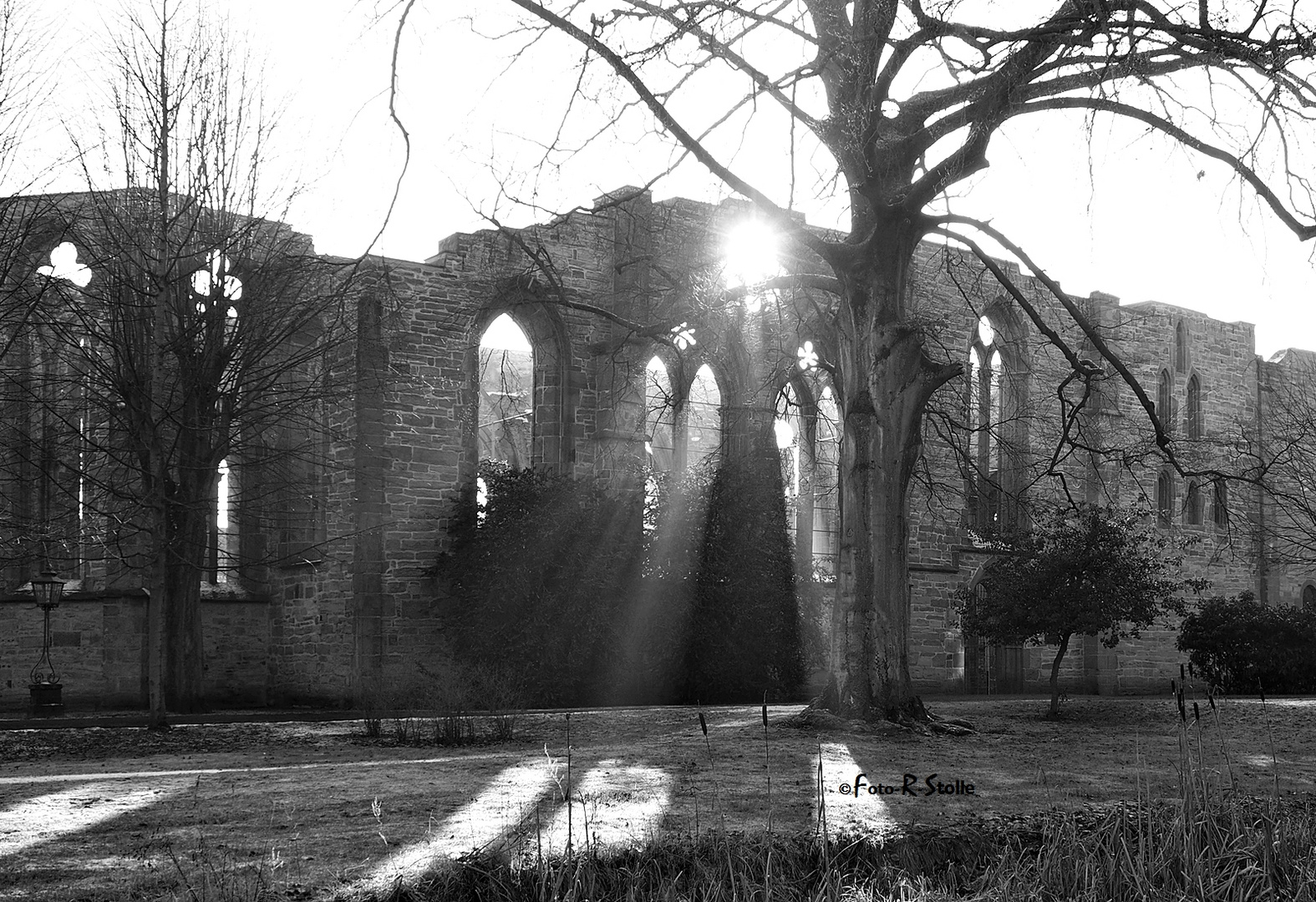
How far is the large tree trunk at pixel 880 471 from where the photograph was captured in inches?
468

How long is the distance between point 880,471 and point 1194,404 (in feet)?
61.2

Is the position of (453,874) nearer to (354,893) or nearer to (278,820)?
(354,893)

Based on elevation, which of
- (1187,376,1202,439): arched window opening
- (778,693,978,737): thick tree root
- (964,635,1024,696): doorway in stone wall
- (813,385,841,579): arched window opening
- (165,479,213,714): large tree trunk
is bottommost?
(964,635,1024,696): doorway in stone wall

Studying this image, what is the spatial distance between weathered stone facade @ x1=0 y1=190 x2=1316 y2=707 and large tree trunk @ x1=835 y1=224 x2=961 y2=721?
6.24ft

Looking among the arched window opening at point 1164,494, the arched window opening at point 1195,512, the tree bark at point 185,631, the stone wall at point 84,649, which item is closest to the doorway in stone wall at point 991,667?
the arched window opening at point 1164,494

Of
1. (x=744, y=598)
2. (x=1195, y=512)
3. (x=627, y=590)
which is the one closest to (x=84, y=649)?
(x=627, y=590)

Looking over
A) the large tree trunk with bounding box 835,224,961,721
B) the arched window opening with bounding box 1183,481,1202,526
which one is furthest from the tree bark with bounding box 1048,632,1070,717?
the arched window opening with bounding box 1183,481,1202,526

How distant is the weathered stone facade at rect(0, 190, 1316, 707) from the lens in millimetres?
17891

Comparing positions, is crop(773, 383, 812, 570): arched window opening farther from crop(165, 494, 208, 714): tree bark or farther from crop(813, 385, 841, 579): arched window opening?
crop(165, 494, 208, 714): tree bark

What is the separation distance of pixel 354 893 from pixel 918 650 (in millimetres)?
19477

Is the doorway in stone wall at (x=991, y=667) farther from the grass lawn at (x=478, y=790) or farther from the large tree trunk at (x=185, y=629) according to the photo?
the large tree trunk at (x=185, y=629)

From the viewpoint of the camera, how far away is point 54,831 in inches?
222

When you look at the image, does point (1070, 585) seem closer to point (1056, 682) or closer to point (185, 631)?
point (1056, 682)

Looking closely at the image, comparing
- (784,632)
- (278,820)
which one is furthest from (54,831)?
(784,632)
